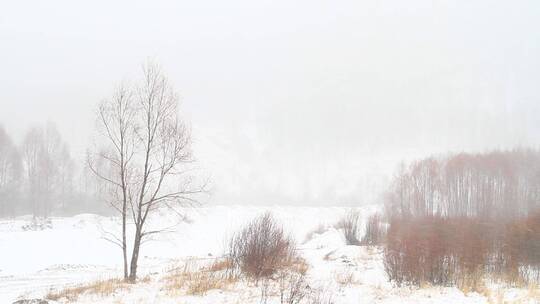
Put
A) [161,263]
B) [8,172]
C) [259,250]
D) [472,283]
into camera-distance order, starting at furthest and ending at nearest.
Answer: [8,172] → [161,263] → [259,250] → [472,283]

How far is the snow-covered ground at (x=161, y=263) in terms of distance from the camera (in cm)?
1036

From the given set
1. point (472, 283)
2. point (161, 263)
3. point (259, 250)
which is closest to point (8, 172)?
point (161, 263)

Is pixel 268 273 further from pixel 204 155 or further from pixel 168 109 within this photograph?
pixel 204 155

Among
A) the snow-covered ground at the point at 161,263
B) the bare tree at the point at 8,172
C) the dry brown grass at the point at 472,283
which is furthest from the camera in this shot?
the bare tree at the point at 8,172

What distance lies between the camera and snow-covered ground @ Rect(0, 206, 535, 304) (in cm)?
1036

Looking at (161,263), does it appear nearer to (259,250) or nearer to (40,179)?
(259,250)

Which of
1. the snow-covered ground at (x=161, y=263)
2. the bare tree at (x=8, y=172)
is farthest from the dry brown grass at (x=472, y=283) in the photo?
the bare tree at (x=8, y=172)

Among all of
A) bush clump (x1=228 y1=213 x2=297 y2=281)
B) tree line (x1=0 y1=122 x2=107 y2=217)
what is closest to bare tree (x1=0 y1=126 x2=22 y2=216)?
tree line (x1=0 y1=122 x2=107 y2=217)

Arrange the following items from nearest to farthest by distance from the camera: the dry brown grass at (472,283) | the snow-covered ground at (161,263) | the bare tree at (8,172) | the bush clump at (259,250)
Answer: the snow-covered ground at (161,263), the dry brown grass at (472,283), the bush clump at (259,250), the bare tree at (8,172)

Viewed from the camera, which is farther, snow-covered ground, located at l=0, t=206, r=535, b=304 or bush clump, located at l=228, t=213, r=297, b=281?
bush clump, located at l=228, t=213, r=297, b=281

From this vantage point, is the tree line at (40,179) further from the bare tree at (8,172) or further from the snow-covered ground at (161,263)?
the snow-covered ground at (161,263)

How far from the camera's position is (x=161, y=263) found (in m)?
27.6

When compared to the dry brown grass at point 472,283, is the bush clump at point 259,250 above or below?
above

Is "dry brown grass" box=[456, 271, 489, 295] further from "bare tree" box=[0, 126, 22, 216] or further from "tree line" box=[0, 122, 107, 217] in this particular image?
"bare tree" box=[0, 126, 22, 216]
